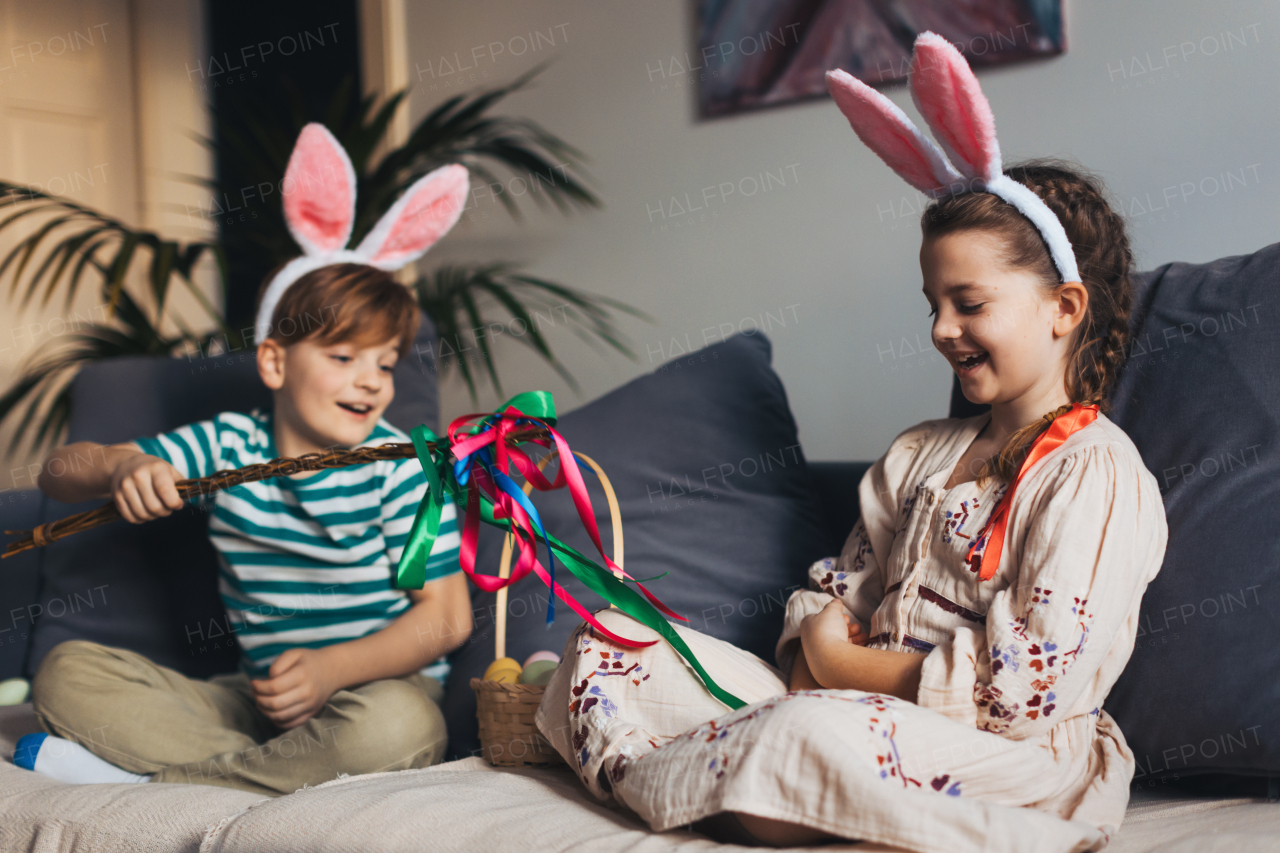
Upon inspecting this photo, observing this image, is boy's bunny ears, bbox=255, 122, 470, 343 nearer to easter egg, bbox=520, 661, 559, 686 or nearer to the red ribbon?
the red ribbon

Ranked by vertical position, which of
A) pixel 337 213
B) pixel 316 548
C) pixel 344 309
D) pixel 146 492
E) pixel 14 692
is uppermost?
pixel 337 213

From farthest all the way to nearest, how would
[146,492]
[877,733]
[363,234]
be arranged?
1. [363,234]
2. [146,492]
3. [877,733]

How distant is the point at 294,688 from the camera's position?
1178mm

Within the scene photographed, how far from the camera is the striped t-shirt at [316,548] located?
4.45 feet

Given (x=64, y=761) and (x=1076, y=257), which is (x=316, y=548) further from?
(x=1076, y=257)

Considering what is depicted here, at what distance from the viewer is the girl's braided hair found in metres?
1.01

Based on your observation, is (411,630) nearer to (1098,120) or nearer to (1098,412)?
(1098,412)

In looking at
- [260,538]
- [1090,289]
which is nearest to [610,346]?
[260,538]

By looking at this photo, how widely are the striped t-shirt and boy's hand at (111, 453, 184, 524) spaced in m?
0.14

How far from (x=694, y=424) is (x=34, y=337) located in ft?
7.54

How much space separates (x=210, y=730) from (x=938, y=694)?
2.92 feet

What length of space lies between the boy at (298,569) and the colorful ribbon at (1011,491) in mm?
687

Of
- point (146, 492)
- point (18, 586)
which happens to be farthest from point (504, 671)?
point (18, 586)

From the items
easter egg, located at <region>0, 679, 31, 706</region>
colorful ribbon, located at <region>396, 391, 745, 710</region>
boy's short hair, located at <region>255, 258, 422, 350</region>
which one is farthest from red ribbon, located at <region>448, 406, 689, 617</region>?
easter egg, located at <region>0, 679, 31, 706</region>
